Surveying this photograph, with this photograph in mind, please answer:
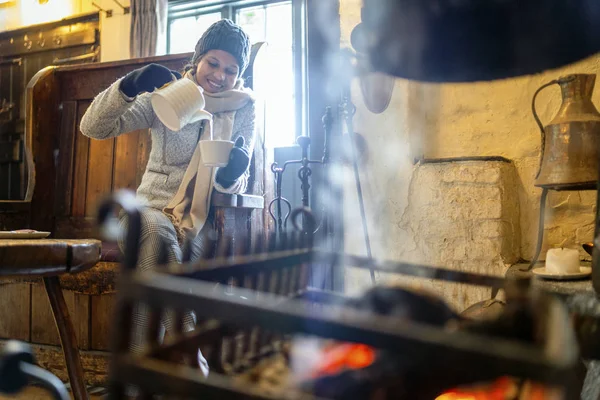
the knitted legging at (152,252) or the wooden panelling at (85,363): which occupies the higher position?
the knitted legging at (152,252)

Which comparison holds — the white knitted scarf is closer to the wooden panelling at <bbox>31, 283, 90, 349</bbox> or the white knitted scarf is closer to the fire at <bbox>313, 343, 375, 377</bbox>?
the wooden panelling at <bbox>31, 283, 90, 349</bbox>

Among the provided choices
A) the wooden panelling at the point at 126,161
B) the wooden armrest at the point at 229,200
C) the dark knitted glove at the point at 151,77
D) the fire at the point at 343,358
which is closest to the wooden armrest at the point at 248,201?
the wooden armrest at the point at 229,200

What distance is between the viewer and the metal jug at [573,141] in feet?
4.53

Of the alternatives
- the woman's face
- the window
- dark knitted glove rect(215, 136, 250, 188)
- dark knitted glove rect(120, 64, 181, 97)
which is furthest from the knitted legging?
the window

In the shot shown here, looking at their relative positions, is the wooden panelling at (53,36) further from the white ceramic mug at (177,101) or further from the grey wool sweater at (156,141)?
the white ceramic mug at (177,101)

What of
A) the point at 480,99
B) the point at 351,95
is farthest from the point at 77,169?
the point at 480,99

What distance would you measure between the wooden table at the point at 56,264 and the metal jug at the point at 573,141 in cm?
135

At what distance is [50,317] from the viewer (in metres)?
2.01

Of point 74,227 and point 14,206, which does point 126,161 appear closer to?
point 74,227

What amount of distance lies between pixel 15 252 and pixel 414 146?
139 centimetres

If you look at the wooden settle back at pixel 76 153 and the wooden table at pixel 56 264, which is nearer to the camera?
the wooden table at pixel 56 264

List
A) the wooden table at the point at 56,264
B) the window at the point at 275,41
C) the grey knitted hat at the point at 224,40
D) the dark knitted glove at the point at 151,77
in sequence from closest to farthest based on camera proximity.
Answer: the wooden table at the point at 56,264 < the dark knitted glove at the point at 151,77 < the grey knitted hat at the point at 224,40 < the window at the point at 275,41

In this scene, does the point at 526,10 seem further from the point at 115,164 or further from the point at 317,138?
the point at 115,164

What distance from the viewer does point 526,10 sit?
0.78 metres
